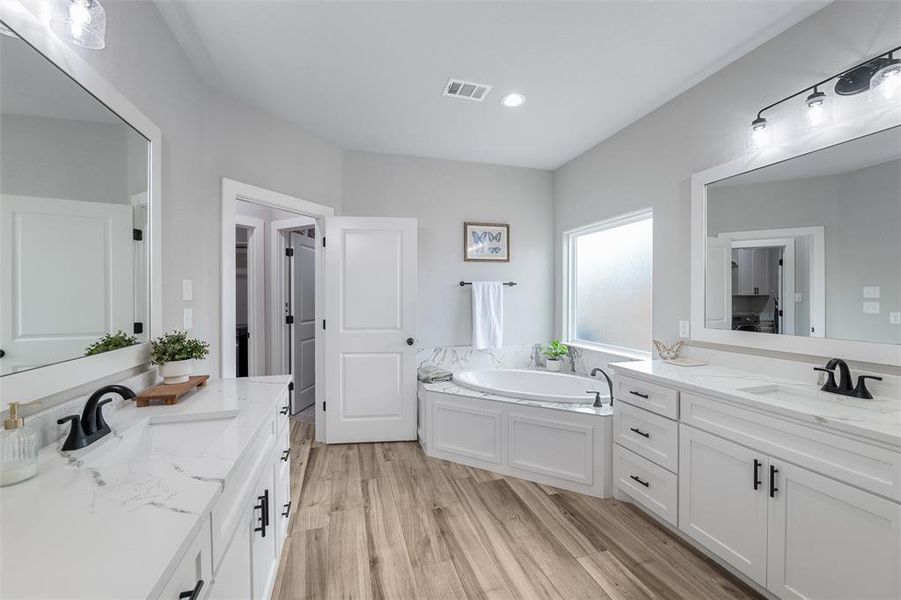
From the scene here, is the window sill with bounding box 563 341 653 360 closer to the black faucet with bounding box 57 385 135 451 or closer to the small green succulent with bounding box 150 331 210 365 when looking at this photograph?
the small green succulent with bounding box 150 331 210 365

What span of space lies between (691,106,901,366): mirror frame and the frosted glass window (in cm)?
47

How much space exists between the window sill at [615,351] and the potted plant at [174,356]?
276 centimetres

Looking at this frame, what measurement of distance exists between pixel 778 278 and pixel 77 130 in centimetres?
288

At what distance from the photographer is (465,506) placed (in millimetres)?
2152

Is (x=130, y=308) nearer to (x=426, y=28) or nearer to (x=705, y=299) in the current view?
(x=426, y=28)

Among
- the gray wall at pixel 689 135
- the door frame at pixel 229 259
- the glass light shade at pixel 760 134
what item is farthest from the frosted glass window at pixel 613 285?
the door frame at pixel 229 259

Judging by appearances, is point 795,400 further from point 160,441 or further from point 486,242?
point 486,242

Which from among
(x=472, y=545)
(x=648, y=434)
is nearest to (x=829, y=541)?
(x=648, y=434)

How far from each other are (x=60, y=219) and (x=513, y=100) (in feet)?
7.53

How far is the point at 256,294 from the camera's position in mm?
3734

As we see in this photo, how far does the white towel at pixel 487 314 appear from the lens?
342 cm

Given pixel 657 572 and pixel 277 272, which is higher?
pixel 277 272

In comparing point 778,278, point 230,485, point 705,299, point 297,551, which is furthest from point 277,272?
point 778,278

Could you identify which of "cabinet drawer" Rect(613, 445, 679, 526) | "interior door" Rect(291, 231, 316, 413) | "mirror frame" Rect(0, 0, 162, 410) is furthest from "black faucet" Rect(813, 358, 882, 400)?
"interior door" Rect(291, 231, 316, 413)
